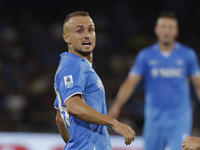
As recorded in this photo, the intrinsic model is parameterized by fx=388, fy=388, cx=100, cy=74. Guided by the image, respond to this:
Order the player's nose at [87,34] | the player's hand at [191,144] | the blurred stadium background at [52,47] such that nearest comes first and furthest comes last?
the player's hand at [191,144] < the player's nose at [87,34] < the blurred stadium background at [52,47]

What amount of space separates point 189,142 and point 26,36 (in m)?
8.97

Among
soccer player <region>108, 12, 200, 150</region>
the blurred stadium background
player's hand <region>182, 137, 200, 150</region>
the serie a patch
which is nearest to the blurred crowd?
the blurred stadium background

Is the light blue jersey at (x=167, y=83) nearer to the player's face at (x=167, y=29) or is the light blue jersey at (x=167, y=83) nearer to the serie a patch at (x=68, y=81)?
the player's face at (x=167, y=29)

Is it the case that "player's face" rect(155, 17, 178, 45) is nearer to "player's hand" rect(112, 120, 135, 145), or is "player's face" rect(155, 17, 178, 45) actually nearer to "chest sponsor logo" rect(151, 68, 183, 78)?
"chest sponsor logo" rect(151, 68, 183, 78)

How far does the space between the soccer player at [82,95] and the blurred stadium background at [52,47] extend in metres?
4.77

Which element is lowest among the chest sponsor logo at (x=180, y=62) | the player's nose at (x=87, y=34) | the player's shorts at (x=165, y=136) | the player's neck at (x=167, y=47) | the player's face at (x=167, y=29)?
the player's shorts at (x=165, y=136)

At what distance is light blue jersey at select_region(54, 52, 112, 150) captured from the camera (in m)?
2.77

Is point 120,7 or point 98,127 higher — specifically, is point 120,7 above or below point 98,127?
above

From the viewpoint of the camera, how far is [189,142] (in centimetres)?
271

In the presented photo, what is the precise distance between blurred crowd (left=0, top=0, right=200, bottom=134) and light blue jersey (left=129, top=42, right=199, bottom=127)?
291cm

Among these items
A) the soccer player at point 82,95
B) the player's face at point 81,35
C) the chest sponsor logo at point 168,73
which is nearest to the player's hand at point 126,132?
the soccer player at point 82,95

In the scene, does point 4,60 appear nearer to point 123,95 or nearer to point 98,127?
point 123,95

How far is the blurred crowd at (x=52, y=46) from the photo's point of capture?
885 cm

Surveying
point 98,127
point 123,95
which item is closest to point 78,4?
point 123,95
